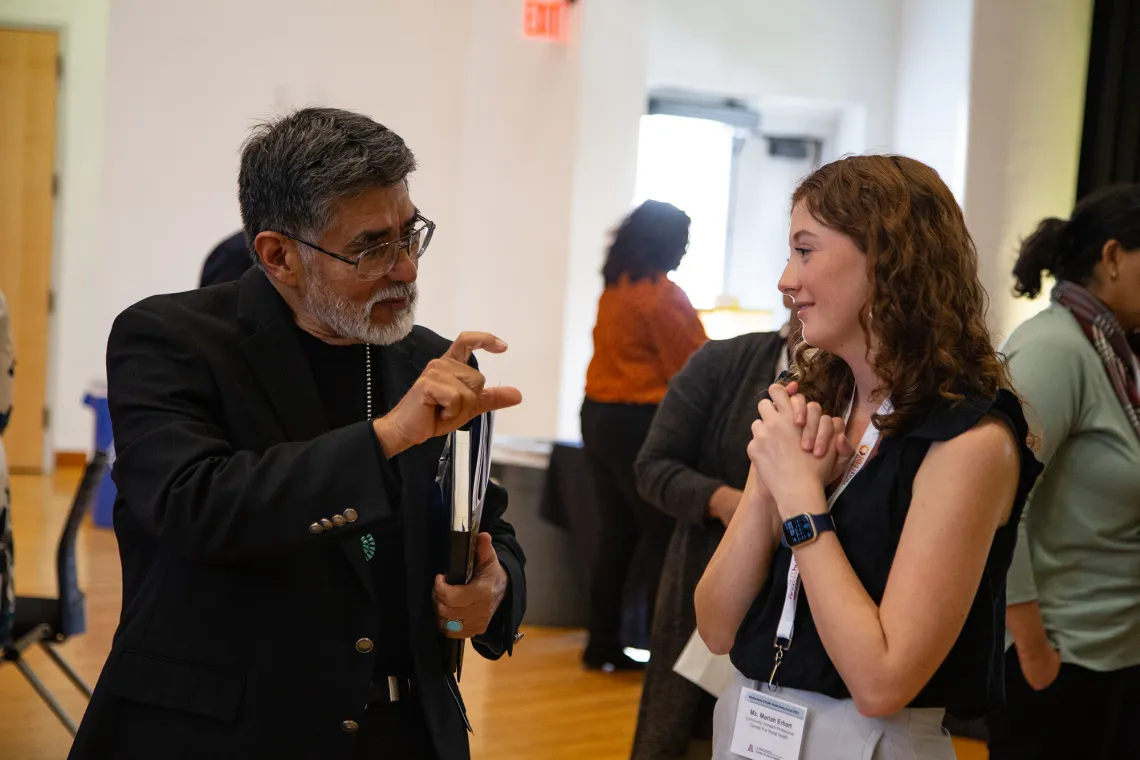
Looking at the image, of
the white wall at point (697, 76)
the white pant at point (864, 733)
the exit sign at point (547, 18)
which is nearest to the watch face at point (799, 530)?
the white pant at point (864, 733)

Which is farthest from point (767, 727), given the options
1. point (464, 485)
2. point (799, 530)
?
point (464, 485)

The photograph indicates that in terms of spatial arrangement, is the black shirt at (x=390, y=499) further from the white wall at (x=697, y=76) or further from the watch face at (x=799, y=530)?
the white wall at (x=697, y=76)

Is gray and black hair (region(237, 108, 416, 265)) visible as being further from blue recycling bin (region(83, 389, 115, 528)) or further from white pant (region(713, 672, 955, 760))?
blue recycling bin (region(83, 389, 115, 528))

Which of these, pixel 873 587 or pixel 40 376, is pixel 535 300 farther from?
pixel 873 587

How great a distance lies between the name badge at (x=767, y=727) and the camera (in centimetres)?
150

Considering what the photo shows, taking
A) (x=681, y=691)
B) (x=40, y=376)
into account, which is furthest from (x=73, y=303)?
(x=681, y=691)

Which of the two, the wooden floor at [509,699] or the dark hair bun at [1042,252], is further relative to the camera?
the wooden floor at [509,699]

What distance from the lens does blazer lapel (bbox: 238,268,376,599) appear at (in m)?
1.51

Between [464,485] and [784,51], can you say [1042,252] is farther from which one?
[784,51]

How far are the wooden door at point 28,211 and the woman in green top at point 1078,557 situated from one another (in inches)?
339

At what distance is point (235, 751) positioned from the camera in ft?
4.69

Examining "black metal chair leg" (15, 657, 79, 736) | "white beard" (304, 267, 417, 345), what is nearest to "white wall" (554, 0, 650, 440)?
"black metal chair leg" (15, 657, 79, 736)

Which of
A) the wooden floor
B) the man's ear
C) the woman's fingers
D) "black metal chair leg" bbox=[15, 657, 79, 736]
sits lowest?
the wooden floor

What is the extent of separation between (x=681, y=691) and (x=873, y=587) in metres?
1.21
